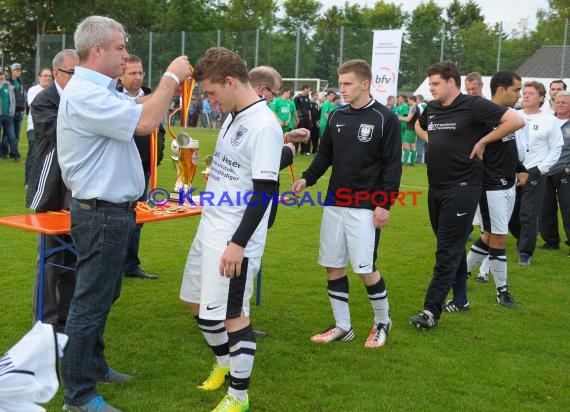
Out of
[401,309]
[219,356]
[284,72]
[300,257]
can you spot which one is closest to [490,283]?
[401,309]

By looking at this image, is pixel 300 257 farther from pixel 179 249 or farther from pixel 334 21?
pixel 334 21

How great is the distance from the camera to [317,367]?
4.47 m

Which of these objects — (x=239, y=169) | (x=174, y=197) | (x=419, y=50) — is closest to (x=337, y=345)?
(x=174, y=197)

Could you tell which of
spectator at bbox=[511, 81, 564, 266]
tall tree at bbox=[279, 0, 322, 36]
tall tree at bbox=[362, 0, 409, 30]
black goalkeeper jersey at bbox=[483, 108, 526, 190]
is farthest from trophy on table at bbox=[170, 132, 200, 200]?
tall tree at bbox=[279, 0, 322, 36]

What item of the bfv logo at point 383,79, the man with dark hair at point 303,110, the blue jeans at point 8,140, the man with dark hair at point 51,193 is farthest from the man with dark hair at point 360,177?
the bfv logo at point 383,79

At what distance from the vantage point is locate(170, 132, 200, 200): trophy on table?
4879 mm

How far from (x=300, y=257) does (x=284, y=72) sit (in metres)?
22.5

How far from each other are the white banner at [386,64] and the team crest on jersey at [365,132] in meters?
18.5

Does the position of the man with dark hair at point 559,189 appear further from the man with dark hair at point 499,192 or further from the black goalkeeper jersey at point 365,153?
the black goalkeeper jersey at point 365,153

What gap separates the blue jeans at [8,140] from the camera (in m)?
14.8

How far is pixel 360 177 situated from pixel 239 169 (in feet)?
4.76

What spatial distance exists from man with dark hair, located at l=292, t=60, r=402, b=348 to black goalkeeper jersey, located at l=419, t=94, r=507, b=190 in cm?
80

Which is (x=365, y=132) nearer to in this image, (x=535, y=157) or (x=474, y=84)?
(x=474, y=84)

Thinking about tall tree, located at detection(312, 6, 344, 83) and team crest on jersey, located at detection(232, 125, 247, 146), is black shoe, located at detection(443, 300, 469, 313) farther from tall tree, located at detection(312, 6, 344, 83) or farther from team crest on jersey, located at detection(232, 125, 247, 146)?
tall tree, located at detection(312, 6, 344, 83)
